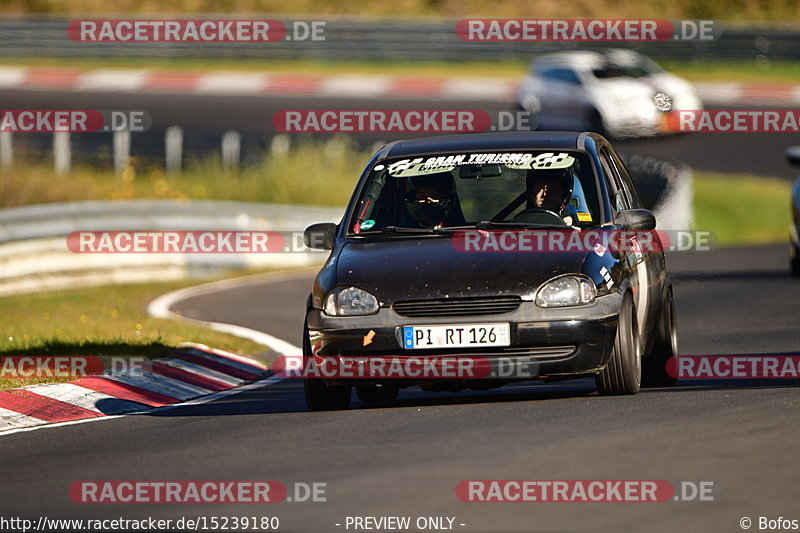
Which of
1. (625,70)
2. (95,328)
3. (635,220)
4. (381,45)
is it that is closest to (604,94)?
(625,70)

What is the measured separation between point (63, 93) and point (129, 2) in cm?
1097

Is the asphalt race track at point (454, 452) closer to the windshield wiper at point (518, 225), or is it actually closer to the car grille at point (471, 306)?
the car grille at point (471, 306)

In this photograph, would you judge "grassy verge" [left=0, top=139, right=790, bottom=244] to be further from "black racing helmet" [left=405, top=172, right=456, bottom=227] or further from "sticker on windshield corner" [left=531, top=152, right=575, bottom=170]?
"black racing helmet" [left=405, top=172, right=456, bottom=227]

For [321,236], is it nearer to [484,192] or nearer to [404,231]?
[404,231]

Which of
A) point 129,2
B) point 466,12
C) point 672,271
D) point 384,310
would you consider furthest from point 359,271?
point 129,2

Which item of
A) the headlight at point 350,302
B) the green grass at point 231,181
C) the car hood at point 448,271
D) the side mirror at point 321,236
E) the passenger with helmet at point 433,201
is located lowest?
the green grass at point 231,181

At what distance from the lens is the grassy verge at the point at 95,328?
12.7 meters

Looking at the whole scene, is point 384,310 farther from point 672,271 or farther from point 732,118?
point 732,118

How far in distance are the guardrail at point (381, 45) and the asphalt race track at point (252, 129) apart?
295cm

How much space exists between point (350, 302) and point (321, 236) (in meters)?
1.06

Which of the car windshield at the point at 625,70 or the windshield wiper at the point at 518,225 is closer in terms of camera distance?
the windshield wiper at the point at 518,225

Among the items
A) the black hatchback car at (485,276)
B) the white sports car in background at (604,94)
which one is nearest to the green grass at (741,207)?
the white sports car in background at (604,94)

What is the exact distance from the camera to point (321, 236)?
10086mm

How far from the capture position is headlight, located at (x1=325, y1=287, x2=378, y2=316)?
356 inches
